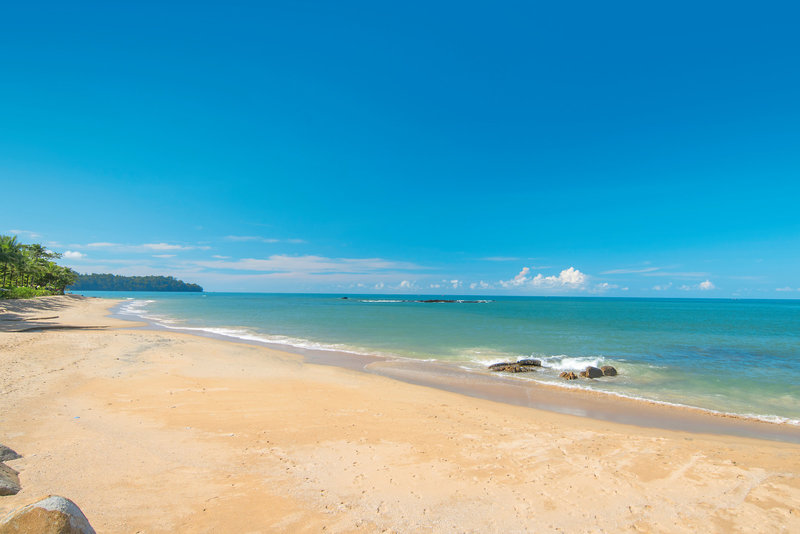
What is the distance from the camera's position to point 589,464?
6.93 metres

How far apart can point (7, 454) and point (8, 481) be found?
1.43 metres

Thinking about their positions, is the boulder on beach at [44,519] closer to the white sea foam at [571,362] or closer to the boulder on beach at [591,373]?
the boulder on beach at [591,373]

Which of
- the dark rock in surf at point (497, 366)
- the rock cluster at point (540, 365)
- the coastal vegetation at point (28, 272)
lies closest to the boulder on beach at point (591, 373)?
the rock cluster at point (540, 365)

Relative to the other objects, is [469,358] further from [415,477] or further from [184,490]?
[184,490]

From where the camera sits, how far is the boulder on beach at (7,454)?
17.9 feet

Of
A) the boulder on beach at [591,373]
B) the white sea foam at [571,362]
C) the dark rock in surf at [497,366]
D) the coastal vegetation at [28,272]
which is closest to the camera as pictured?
the boulder on beach at [591,373]

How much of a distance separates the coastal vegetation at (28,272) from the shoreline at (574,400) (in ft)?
143

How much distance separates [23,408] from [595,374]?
19.9 metres

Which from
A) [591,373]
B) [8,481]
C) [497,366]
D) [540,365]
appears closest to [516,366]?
[497,366]

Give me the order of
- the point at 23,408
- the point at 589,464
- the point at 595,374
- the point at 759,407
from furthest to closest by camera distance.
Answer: the point at 595,374
the point at 759,407
the point at 23,408
the point at 589,464

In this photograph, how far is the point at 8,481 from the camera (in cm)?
464

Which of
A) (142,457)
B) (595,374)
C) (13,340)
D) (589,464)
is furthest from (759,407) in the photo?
(13,340)

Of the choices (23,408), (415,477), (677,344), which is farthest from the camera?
(677,344)

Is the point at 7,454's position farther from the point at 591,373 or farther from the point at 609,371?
the point at 609,371
